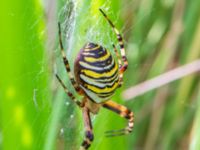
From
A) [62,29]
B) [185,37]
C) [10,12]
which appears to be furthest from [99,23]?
[185,37]

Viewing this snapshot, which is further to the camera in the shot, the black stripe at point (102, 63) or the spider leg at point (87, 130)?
the spider leg at point (87, 130)

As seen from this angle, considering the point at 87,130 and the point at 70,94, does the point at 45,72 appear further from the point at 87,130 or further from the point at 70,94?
the point at 87,130

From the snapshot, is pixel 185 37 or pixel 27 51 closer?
pixel 27 51

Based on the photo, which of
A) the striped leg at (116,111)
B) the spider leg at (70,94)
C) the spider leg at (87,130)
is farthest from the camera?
the spider leg at (87,130)

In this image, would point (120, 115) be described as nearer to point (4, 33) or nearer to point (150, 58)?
point (4, 33)

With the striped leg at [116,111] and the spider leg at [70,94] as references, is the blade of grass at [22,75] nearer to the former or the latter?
the spider leg at [70,94]

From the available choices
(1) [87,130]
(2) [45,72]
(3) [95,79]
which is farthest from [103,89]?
(1) [87,130]

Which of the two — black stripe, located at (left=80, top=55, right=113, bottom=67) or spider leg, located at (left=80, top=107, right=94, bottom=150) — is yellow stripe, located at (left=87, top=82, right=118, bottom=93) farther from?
spider leg, located at (left=80, top=107, right=94, bottom=150)

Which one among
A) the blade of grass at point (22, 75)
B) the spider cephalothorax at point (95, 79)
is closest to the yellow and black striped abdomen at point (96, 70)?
the spider cephalothorax at point (95, 79)
